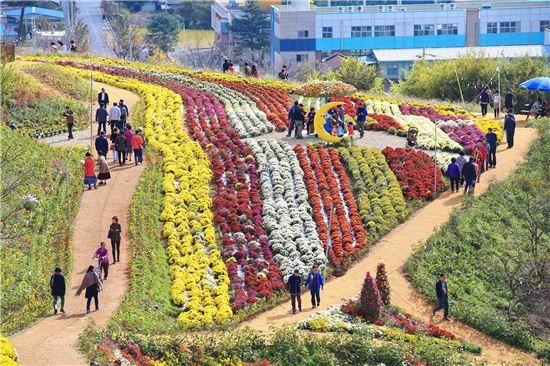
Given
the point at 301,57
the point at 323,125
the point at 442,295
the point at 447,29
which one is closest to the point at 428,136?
the point at 323,125

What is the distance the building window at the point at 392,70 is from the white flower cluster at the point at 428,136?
72830mm

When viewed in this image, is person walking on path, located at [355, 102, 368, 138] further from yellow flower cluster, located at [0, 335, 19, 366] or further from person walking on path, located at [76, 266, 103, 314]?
yellow flower cluster, located at [0, 335, 19, 366]

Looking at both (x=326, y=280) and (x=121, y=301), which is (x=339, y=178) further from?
(x=121, y=301)

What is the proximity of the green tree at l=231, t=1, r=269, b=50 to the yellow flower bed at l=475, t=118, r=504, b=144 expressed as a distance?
93620 millimetres

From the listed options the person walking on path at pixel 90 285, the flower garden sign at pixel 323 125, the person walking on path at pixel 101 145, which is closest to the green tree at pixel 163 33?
the flower garden sign at pixel 323 125

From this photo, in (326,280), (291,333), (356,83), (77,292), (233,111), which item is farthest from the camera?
(356,83)

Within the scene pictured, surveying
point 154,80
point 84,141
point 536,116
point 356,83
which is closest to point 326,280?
point 84,141

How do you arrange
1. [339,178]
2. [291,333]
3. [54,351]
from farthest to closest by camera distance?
[339,178]
[291,333]
[54,351]

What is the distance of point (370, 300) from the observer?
33.7 metres

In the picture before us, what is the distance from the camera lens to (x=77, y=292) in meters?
33.3

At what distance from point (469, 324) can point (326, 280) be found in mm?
A: 4799

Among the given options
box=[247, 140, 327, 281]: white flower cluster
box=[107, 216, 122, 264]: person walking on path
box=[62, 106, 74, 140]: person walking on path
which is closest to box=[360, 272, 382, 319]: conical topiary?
box=[247, 140, 327, 281]: white flower cluster

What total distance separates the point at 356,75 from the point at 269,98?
61.3 ft

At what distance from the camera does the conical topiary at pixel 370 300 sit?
33.6m
